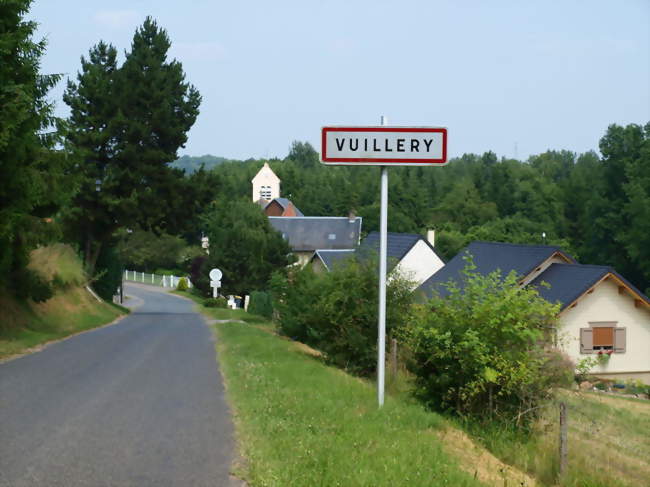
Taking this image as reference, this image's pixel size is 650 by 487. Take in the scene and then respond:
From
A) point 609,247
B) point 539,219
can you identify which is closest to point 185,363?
point 609,247

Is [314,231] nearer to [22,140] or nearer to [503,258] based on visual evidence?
[503,258]

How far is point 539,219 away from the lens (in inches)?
4102

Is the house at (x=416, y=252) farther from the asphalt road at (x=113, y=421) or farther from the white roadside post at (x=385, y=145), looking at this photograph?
the white roadside post at (x=385, y=145)

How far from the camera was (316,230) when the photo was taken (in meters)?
95.7

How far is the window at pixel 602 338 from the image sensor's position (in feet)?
130

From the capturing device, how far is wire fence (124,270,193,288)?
307 feet

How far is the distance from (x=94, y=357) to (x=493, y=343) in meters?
10.9

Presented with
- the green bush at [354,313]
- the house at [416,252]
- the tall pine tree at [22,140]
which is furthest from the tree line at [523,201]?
the green bush at [354,313]

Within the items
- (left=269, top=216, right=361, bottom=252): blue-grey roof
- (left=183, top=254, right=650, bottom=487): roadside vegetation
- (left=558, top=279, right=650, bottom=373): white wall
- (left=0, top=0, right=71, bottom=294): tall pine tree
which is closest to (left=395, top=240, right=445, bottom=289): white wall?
(left=558, top=279, right=650, bottom=373): white wall

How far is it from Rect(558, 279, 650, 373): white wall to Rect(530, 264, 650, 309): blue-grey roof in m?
0.80

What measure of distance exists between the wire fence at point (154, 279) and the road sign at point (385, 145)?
81128mm

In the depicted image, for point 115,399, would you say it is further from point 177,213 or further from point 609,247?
point 609,247

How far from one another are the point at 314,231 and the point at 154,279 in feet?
63.7

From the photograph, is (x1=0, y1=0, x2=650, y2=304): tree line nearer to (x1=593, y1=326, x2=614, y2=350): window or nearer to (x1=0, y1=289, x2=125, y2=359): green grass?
Answer: (x1=0, y1=289, x2=125, y2=359): green grass
